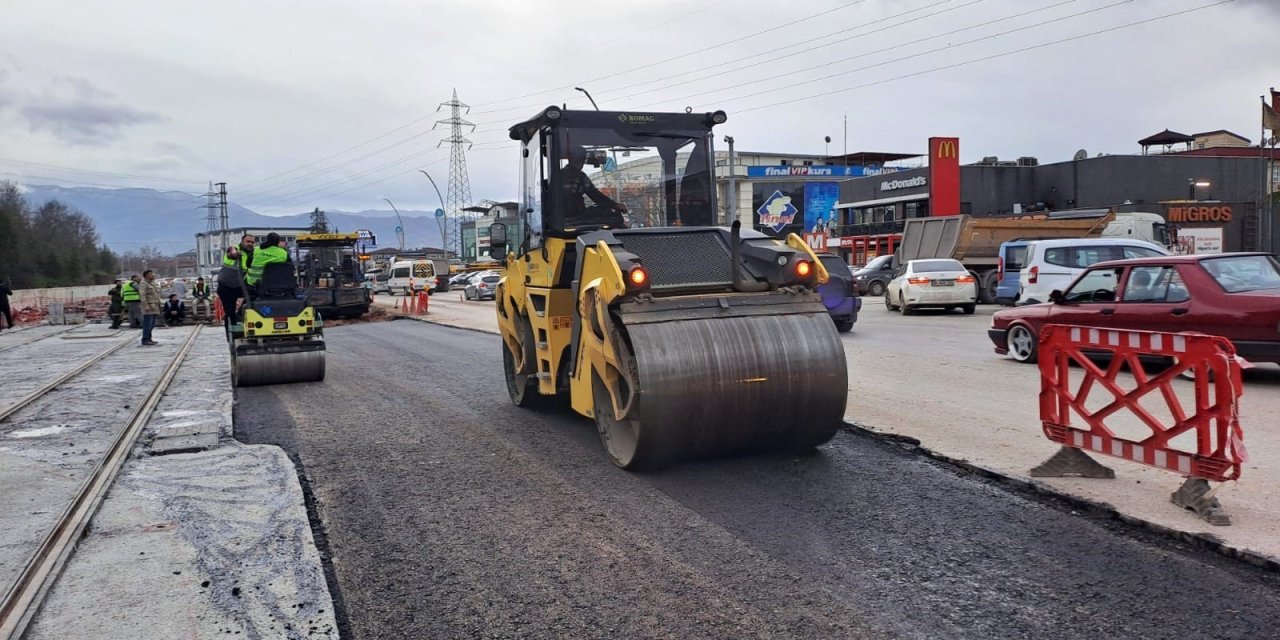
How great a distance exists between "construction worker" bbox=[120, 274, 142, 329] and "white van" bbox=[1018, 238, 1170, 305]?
22411mm

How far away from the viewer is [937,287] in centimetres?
2073

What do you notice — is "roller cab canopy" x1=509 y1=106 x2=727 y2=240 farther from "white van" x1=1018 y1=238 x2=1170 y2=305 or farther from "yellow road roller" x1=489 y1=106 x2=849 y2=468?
"white van" x1=1018 y1=238 x2=1170 y2=305

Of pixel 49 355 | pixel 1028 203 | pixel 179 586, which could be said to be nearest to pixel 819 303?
pixel 179 586

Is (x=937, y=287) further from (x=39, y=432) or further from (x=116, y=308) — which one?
(x=116, y=308)

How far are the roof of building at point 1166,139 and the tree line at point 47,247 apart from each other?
6827cm

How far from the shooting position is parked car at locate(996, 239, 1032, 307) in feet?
67.0

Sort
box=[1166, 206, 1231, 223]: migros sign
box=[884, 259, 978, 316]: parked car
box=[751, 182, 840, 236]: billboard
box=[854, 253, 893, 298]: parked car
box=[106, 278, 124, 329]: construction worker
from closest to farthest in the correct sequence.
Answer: box=[884, 259, 978, 316]: parked car < box=[106, 278, 124, 329]: construction worker < box=[854, 253, 893, 298]: parked car < box=[1166, 206, 1231, 223]: migros sign < box=[751, 182, 840, 236]: billboard

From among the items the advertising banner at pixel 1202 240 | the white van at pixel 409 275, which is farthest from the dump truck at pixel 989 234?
the white van at pixel 409 275

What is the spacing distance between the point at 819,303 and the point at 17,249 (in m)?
63.2

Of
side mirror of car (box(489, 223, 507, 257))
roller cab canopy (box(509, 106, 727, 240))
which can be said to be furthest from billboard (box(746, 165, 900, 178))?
roller cab canopy (box(509, 106, 727, 240))

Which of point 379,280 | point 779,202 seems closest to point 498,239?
point 379,280

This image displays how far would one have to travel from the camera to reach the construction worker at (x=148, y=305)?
20.2m

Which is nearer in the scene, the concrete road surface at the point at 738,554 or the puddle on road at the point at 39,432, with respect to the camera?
the concrete road surface at the point at 738,554

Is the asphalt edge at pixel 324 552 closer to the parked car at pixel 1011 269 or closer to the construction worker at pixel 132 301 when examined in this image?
the parked car at pixel 1011 269
